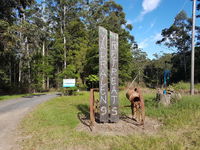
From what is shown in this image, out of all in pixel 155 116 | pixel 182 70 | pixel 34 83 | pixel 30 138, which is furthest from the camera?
pixel 182 70

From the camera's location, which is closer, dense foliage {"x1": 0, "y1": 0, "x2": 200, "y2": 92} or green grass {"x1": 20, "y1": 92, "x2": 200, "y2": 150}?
green grass {"x1": 20, "y1": 92, "x2": 200, "y2": 150}

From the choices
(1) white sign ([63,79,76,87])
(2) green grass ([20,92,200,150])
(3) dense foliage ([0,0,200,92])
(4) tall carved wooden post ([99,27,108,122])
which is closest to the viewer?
(2) green grass ([20,92,200,150])

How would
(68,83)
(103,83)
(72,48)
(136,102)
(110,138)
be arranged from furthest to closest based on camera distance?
(72,48)
(68,83)
(136,102)
(103,83)
(110,138)

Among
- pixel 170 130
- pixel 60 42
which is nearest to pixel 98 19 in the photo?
pixel 60 42

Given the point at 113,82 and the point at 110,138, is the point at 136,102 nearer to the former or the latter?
the point at 113,82

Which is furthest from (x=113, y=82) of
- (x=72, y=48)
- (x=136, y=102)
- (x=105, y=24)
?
(x=105, y=24)

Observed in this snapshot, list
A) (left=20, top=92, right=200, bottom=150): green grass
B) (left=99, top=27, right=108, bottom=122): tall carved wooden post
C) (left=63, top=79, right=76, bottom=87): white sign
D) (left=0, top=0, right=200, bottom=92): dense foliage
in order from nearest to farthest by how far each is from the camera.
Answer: (left=20, top=92, right=200, bottom=150): green grass → (left=99, top=27, right=108, bottom=122): tall carved wooden post → (left=63, top=79, right=76, bottom=87): white sign → (left=0, top=0, right=200, bottom=92): dense foliage

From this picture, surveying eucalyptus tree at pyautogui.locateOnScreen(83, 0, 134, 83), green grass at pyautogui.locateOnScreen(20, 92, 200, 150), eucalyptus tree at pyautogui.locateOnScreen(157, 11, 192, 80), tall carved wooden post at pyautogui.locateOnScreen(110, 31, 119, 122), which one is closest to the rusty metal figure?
tall carved wooden post at pyautogui.locateOnScreen(110, 31, 119, 122)

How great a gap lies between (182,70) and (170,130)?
86.5 ft

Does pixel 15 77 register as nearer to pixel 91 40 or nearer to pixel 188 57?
pixel 91 40

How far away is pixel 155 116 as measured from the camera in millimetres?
5297

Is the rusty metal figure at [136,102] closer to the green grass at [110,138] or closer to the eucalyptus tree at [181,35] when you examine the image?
the green grass at [110,138]

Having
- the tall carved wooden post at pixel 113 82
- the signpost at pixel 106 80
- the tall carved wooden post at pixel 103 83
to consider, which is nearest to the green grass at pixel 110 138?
the tall carved wooden post at pixel 103 83

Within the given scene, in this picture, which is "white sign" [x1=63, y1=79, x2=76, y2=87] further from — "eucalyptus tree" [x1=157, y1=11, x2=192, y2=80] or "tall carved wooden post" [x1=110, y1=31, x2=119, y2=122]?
"eucalyptus tree" [x1=157, y1=11, x2=192, y2=80]
